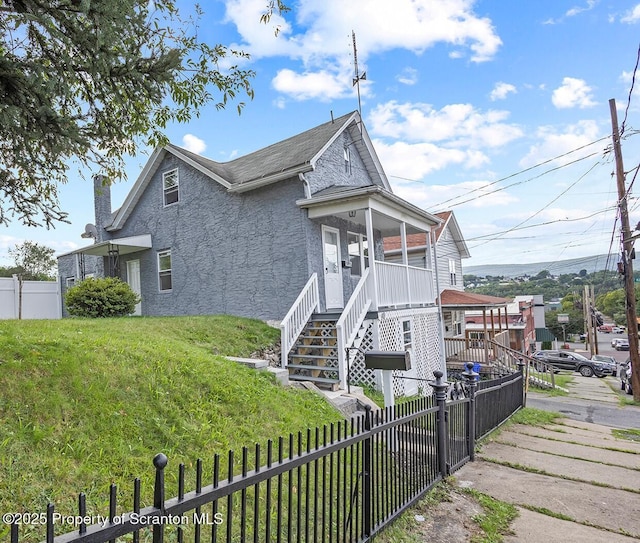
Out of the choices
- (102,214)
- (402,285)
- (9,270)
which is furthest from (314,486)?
(9,270)

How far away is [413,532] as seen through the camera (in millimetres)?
3553

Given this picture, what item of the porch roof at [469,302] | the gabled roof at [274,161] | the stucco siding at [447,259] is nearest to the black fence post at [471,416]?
the gabled roof at [274,161]

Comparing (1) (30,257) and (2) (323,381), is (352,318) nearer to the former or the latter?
(2) (323,381)

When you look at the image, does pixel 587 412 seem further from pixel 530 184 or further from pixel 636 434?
pixel 530 184

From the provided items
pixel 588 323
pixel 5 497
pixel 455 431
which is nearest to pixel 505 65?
pixel 455 431

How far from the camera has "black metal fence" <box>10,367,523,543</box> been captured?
5.91 feet

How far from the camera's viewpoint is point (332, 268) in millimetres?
11688

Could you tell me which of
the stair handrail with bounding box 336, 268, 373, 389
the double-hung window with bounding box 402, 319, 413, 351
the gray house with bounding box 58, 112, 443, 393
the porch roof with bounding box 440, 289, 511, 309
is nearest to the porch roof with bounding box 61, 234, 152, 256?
the gray house with bounding box 58, 112, 443, 393

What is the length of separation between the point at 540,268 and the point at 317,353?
5080 cm

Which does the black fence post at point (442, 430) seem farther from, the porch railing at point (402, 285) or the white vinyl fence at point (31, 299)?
the white vinyl fence at point (31, 299)

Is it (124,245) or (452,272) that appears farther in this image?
(452,272)

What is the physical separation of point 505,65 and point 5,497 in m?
16.1

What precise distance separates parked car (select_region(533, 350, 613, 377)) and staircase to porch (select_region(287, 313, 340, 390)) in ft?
73.3

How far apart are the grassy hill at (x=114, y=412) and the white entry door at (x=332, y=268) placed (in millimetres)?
4799
